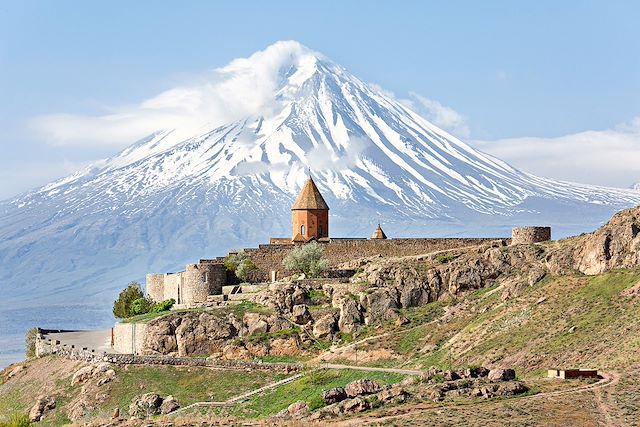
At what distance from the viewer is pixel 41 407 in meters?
55.0

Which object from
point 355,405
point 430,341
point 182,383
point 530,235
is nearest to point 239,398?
point 182,383

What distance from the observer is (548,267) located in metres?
55.9

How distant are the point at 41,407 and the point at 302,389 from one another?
12.9m

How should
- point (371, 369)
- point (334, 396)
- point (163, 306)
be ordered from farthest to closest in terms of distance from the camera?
1. point (163, 306)
2. point (371, 369)
3. point (334, 396)

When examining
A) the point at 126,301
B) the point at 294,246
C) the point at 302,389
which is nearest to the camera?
the point at 302,389

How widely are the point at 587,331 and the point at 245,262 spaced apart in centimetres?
2484

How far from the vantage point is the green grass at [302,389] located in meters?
45.8

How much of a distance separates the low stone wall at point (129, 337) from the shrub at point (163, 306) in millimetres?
3310

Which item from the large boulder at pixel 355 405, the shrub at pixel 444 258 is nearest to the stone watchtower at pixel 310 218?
the shrub at pixel 444 258

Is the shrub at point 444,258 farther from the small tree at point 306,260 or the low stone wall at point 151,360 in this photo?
the low stone wall at point 151,360

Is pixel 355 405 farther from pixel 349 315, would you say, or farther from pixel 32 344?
pixel 32 344

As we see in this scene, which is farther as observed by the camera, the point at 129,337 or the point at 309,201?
the point at 309,201

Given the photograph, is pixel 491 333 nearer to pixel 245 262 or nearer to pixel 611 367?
pixel 611 367

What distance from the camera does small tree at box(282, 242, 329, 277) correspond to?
6556 centimetres
